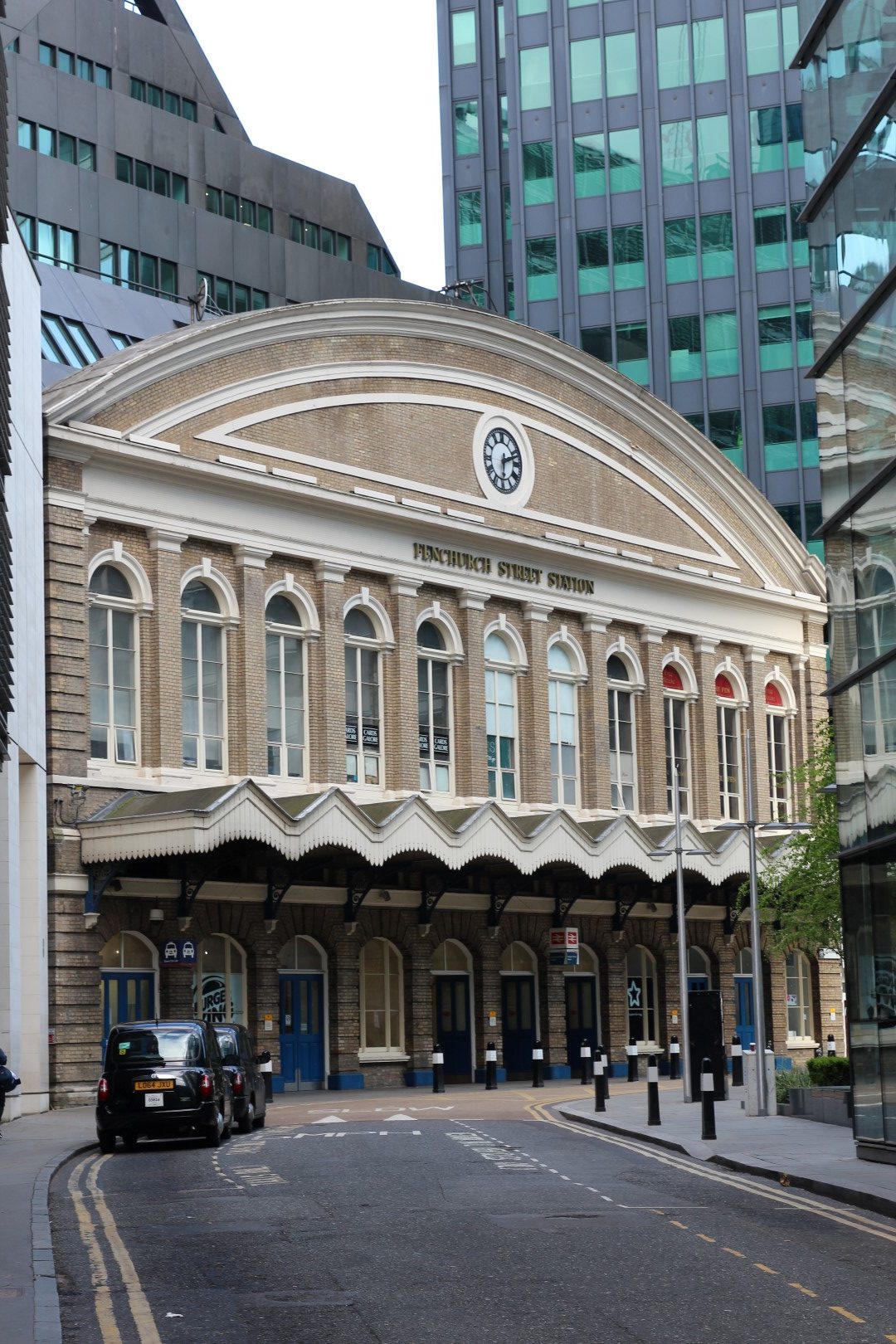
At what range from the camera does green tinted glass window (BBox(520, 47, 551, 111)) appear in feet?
244

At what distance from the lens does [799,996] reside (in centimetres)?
5247

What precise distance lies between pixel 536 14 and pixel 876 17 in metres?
57.8

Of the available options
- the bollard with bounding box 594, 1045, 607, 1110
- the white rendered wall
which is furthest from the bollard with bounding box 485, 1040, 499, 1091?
the white rendered wall

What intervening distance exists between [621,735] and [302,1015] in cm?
1198

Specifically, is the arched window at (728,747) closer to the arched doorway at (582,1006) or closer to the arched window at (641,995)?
the arched window at (641,995)

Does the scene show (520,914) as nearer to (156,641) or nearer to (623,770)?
(623,770)

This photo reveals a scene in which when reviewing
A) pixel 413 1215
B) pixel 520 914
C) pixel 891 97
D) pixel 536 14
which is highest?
pixel 536 14

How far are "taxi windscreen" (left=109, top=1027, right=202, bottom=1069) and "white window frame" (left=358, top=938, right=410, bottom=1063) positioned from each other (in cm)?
1678

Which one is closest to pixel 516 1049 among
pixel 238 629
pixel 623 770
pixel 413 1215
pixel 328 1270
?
pixel 623 770

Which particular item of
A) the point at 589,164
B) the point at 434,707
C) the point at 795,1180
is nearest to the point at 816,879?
the point at 434,707

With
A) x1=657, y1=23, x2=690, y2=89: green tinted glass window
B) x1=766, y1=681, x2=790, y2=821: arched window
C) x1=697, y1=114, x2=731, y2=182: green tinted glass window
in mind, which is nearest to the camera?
x1=766, y1=681, x2=790, y2=821: arched window

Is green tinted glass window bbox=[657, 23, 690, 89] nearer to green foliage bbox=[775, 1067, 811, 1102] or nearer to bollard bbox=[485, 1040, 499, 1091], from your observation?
bollard bbox=[485, 1040, 499, 1091]

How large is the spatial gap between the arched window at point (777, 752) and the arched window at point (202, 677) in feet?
54.5

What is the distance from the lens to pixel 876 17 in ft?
64.8
